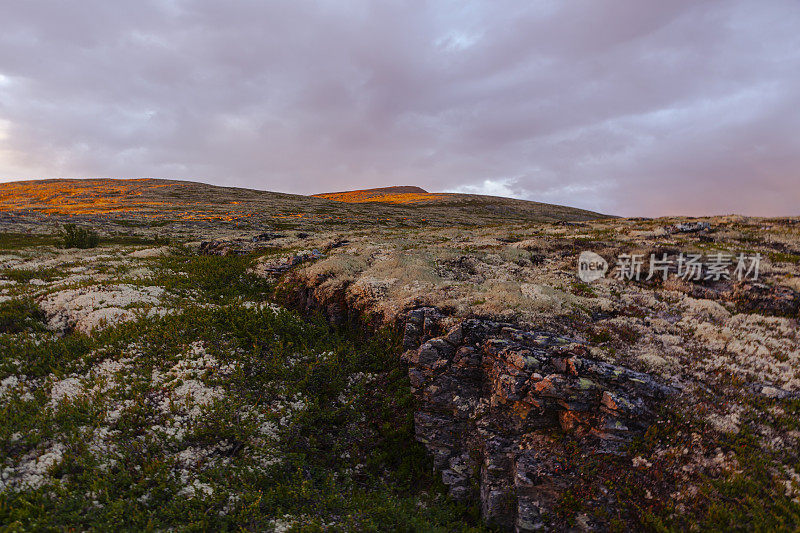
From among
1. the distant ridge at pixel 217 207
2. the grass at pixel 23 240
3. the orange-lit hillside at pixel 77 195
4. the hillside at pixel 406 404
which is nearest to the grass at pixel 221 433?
the hillside at pixel 406 404

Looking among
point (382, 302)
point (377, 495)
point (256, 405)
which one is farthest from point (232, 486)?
point (382, 302)

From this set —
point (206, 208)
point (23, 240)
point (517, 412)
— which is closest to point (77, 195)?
point (206, 208)

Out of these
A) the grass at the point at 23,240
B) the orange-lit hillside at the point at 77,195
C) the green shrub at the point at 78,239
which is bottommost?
the grass at the point at 23,240

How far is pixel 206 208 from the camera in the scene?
322 feet

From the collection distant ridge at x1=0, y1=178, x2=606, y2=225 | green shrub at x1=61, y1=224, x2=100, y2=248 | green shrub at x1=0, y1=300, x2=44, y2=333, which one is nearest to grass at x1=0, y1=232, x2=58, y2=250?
green shrub at x1=61, y1=224, x2=100, y2=248

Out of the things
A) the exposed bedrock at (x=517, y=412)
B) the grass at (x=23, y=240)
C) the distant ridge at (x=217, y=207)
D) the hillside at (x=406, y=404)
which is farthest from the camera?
the distant ridge at (x=217, y=207)

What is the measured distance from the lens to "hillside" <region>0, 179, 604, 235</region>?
253 feet

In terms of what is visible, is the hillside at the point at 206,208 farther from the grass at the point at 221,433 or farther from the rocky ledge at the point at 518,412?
the rocky ledge at the point at 518,412

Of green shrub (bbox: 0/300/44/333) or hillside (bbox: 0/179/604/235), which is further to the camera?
hillside (bbox: 0/179/604/235)

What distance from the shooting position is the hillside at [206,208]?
253 feet

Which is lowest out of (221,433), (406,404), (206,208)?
(221,433)

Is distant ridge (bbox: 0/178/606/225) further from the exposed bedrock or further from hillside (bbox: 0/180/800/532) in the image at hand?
the exposed bedrock

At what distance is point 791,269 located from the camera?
20969 millimetres

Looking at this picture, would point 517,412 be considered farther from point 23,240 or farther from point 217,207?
point 217,207
